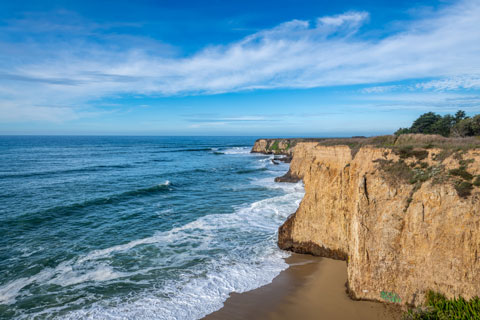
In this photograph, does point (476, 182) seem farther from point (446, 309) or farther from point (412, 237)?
point (446, 309)

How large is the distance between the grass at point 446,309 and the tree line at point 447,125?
26.6m

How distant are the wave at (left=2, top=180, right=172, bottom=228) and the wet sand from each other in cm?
1765

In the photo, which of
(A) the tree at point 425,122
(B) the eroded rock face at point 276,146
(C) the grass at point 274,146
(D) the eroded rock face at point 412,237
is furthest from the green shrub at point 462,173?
(C) the grass at point 274,146

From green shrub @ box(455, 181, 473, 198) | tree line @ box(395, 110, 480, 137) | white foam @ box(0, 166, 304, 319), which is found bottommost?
white foam @ box(0, 166, 304, 319)

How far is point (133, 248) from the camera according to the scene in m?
15.6

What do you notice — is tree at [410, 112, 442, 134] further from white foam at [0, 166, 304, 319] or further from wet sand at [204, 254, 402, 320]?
wet sand at [204, 254, 402, 320]

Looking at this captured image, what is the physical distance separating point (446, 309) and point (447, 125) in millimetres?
37643

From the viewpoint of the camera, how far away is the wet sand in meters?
9.30

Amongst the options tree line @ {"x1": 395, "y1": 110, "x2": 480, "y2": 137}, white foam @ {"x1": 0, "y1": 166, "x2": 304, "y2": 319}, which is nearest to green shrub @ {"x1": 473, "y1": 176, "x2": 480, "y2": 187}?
white foam @ {"x1": 0, "y1": 166, "x2": 304, "y2": 319}

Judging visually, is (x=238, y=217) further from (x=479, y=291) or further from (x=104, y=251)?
(x=479, y=291)

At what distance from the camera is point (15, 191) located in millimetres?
27922

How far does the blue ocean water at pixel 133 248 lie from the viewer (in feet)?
35.1

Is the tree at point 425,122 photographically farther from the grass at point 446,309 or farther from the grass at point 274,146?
the grass at point 274,146

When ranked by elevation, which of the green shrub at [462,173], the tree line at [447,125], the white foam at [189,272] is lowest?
the white foam at [189,272]
